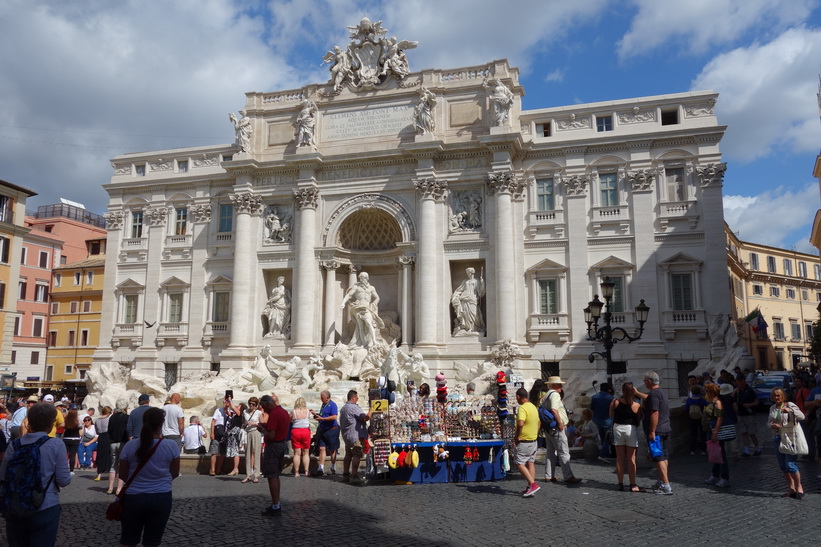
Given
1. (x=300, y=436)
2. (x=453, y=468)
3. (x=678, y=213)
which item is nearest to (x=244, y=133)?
(x=678, y=213)

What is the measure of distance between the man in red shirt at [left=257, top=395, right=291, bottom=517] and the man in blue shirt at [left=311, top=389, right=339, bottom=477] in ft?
10.0

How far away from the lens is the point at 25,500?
222 inches

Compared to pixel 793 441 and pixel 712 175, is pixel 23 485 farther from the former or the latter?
pixel 712 175

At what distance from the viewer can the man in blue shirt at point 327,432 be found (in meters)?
13.5

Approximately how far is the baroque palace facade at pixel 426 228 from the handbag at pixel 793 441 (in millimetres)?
15438

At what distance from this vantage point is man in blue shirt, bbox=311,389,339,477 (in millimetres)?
Answer: 13516

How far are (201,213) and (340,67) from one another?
31.5 ft

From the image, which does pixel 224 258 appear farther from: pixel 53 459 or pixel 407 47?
pixel 53 459

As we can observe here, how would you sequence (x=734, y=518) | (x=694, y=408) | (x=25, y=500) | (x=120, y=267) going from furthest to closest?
(x=120, y=267), (x=694, y=408), (x=734, y=518), (x=25, y=500)

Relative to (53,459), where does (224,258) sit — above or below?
above

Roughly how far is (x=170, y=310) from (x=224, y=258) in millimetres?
3763

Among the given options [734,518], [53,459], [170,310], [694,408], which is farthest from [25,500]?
[170,310]

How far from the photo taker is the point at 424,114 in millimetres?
28344

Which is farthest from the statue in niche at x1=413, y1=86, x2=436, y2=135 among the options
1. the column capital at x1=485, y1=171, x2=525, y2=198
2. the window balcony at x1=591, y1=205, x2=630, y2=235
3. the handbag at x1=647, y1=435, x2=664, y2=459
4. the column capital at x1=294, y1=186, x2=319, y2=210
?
the handbag at x1=647, y1=435, x2=664, y2=459
